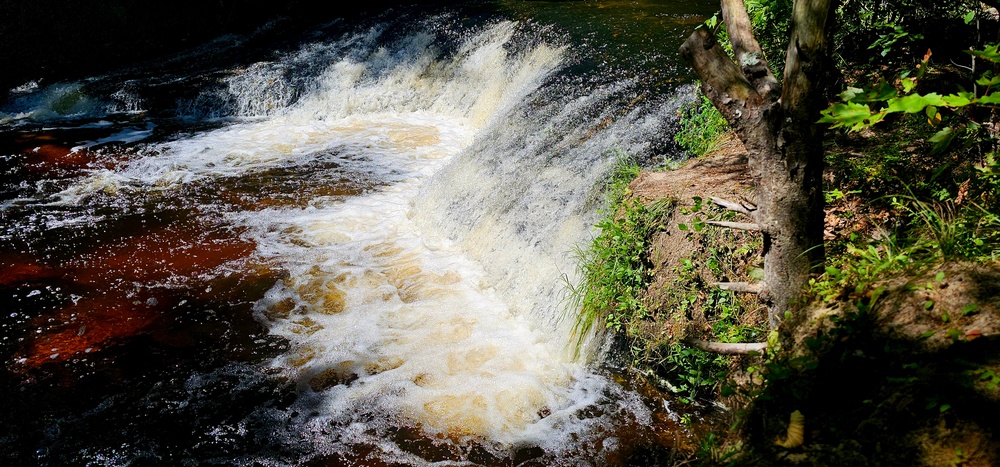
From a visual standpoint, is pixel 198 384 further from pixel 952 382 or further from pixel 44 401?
pixel 952 382

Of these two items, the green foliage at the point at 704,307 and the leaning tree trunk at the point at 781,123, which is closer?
the leaning tree trunk at the point at 781,123

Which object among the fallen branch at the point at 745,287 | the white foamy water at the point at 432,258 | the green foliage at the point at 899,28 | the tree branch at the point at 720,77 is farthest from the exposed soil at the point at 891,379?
the green foliage at the point at 899,28

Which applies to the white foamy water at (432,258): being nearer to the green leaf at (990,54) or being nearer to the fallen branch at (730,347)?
the fallen branch at (730,347)

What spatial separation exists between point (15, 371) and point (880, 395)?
5.24 meters

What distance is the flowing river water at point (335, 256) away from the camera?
11.8 ft

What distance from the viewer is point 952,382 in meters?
1.76

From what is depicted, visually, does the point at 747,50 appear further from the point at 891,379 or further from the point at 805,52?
the point at 891,379

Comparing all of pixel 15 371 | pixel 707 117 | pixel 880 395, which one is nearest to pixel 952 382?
pixel 880 395

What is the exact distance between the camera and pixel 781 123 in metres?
2.30

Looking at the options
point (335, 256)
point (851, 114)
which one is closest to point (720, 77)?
point (851, 114)

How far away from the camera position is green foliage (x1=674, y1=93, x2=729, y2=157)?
17.3 ft

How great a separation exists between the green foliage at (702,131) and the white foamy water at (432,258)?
1.93 ft

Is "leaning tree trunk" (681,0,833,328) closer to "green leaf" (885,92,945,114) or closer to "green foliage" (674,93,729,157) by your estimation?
"green leaf" (885,92,945,114)

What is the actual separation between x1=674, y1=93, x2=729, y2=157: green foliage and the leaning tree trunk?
2737 mm
